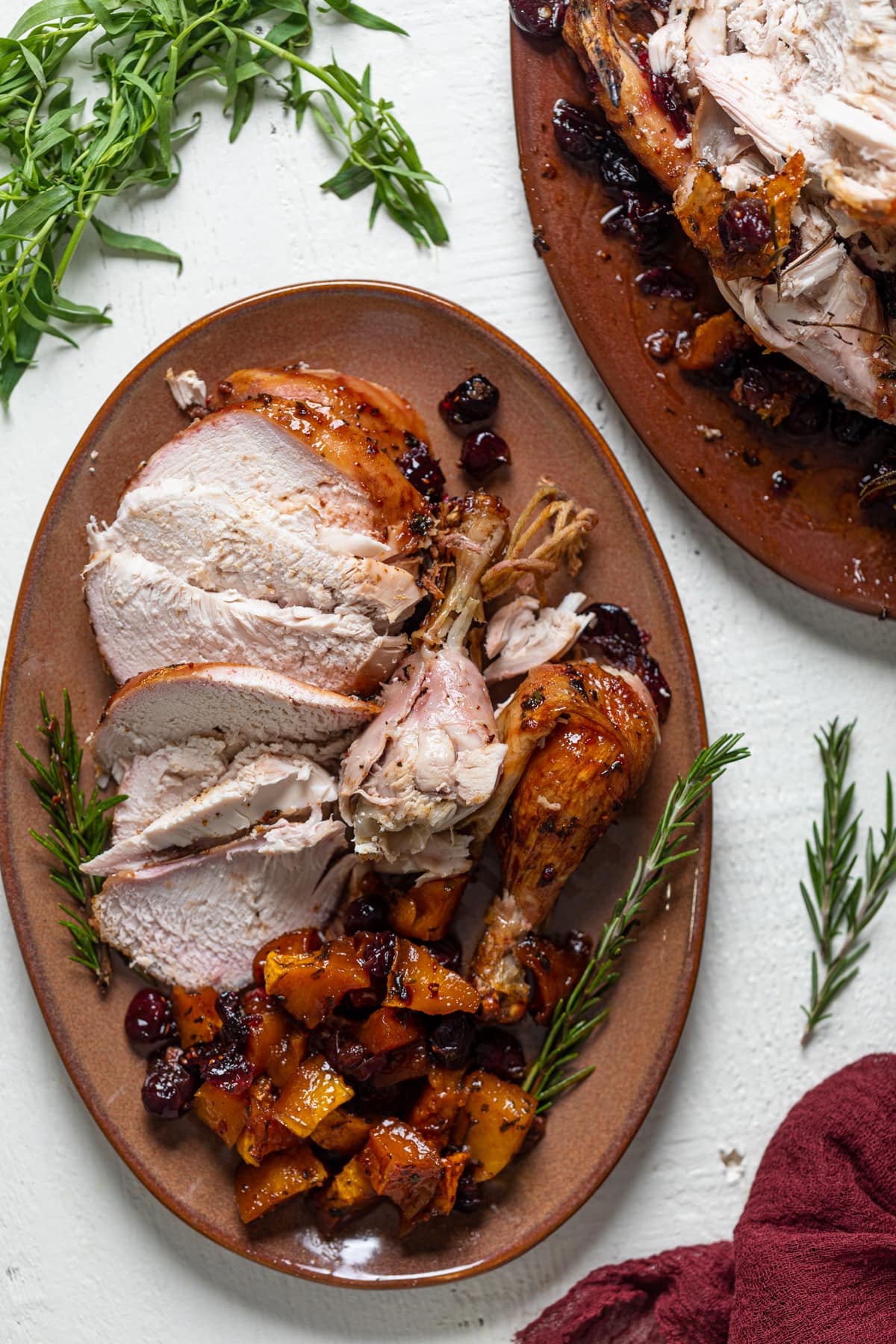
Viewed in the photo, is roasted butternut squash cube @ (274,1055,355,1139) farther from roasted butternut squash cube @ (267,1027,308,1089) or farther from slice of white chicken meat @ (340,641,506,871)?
slice of white chicken meat @ (340,641,506,871)

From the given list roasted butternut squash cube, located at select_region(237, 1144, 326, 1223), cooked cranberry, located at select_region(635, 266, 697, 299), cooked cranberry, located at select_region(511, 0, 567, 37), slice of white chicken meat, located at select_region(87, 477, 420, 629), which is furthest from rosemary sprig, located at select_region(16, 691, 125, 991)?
cooked cranberry, located at select_region(511, 0, 567, 37)

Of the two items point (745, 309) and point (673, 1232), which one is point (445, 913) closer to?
point (673, 1232)

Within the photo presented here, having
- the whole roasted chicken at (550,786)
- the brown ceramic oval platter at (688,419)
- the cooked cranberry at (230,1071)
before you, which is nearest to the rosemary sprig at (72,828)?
the cooked cranberry at (230,1071)

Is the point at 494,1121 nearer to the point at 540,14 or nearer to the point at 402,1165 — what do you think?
the point at 402,1165

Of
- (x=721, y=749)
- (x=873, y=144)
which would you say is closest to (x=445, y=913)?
(x=721, y=749)

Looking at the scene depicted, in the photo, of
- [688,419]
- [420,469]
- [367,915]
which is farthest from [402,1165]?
[688,419]
